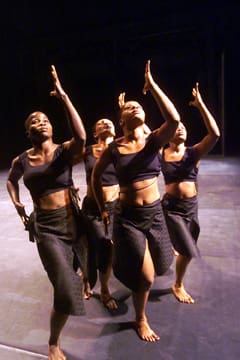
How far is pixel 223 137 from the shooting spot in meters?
10.2

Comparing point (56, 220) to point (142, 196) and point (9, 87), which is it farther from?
point (9, 87)

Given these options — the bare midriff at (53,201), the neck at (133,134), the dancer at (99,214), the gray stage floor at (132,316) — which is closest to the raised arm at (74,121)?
the bare midriff at (53,201)

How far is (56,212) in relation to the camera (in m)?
2.15

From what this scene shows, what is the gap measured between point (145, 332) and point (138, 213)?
2.70 feet

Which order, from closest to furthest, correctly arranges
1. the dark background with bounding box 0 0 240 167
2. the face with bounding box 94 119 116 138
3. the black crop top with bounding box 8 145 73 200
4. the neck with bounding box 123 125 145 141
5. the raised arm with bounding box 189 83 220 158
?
the black crop top with bounding box 8 145 73 200, the neck with bounding box 123 125 145 141, the raised arm with bounding box 189 83 220 158, the face with bounding box 94 119 116 138, the dark background with bounding box 0 0 240 167

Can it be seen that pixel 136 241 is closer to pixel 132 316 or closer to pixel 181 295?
pixel 132 316

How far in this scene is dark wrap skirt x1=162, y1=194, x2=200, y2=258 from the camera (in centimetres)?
270

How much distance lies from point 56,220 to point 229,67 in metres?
10.4

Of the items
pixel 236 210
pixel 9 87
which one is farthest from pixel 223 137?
pixel 9 87

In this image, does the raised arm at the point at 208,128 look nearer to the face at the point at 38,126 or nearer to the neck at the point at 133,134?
the neck at the point at 133,134

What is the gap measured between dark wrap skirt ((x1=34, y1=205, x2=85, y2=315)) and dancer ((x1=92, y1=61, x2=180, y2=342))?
1.09ft

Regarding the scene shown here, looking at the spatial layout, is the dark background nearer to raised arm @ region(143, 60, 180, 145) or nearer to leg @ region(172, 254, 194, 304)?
leg @ region(172, 254, 194, 304)

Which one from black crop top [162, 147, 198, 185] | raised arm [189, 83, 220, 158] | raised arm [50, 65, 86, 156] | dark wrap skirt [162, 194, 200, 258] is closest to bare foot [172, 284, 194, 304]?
dark wrap skirt [162, 194, 200, 258]

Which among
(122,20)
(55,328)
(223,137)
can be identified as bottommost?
(223,137)
